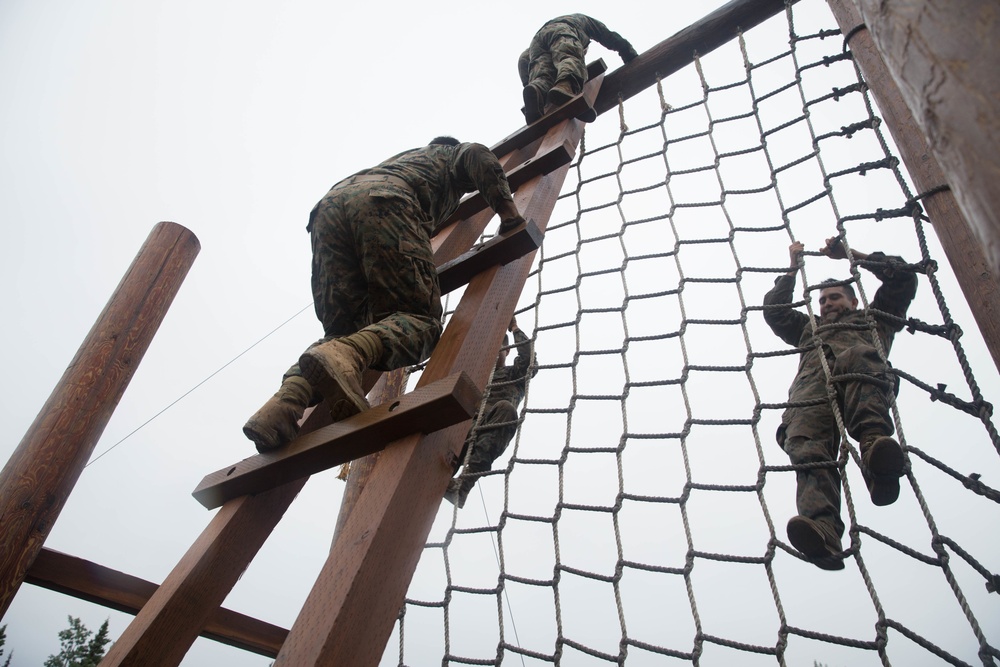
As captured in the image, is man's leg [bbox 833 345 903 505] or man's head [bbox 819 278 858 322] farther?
man's head [bbox 819 278 858 322]

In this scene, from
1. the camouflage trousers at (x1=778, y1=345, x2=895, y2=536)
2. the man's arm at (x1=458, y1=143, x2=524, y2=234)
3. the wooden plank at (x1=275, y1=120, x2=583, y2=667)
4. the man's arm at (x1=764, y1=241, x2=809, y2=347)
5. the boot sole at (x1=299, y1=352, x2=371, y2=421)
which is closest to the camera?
the wooden plank at (x1=275, y1=120, x2=583, y2=667)

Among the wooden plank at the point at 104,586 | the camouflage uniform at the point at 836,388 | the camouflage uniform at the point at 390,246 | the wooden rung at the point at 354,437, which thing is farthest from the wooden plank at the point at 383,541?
the camouflage uniform at the point at 836,388

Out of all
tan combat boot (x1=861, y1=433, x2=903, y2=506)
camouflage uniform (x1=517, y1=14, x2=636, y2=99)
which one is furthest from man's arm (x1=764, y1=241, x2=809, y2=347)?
camouflage uniform (x1=517, y1=14, x2=636, y2=99)

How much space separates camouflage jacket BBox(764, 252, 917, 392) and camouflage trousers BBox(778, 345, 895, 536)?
0.07 meters

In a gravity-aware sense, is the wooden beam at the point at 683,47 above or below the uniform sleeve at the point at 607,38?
below

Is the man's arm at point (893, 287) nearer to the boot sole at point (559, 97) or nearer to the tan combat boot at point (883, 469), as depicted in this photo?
the tan combat boot at point (883, 469)

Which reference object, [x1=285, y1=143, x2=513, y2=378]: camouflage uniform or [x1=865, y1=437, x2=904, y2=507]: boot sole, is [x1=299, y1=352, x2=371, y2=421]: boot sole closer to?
[x1=285, y1=143, x2=513, y2=378]: camouflage uniform

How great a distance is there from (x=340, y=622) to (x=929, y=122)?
70 centimetres

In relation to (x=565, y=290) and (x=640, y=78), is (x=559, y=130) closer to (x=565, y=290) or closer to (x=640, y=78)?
(x=565, y=290)

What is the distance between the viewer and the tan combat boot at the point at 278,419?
0.98 m

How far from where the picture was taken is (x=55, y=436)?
50.7 inches

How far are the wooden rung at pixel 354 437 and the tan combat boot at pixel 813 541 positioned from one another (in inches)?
38.2

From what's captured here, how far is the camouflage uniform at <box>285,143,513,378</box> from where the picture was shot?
3.96ft

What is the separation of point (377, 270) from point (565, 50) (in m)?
Answer: 1.68
